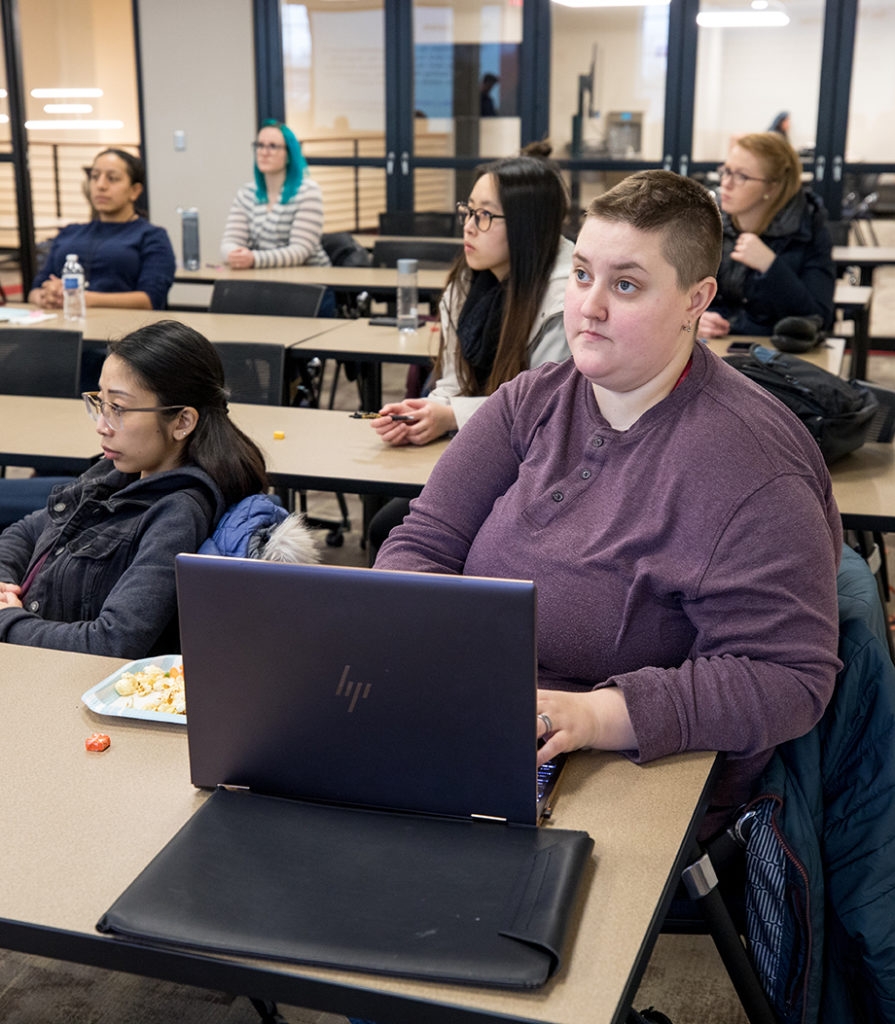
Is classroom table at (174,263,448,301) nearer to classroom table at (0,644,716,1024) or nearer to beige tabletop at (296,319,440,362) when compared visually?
beige tabletop at (296,319,440,362)

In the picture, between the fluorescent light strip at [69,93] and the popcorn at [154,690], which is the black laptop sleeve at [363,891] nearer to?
the popcorn at [154,690]

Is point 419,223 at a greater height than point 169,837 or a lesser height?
greater

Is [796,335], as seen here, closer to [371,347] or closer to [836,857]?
[371,347]

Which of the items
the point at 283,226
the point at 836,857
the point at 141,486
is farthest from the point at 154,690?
the point at 283,226

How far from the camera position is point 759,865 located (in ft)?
4.44

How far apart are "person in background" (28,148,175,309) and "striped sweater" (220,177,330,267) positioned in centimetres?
79

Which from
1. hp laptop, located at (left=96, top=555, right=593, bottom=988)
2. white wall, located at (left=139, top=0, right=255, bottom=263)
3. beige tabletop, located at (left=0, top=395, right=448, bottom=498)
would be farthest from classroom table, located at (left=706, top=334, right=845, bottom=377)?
white wall, located at (left=139, top=0, right=255, bottom=263)

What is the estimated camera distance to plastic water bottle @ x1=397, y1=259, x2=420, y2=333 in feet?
13.3

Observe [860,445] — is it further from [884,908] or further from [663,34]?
[663,34]

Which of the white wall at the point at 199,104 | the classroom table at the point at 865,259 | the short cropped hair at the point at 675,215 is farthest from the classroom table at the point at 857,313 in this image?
the white wall at the point at 199,104

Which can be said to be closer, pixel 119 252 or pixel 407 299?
pixel 407 299

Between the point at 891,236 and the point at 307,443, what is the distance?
27.6ft

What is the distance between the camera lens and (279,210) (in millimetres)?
5465

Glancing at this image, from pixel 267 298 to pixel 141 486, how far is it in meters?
2.54
